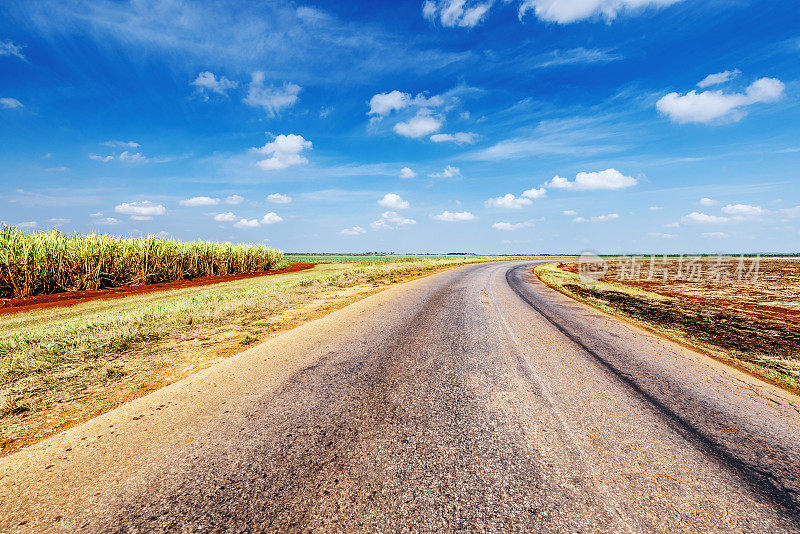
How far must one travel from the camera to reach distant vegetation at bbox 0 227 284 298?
1344 centimetres

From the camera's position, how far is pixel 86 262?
15.6 metres

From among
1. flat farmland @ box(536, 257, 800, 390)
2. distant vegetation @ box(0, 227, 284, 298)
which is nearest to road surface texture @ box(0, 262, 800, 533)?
flat farmland @ box(536, 257, 800, 390)

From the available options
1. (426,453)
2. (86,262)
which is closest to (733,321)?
(426,453)

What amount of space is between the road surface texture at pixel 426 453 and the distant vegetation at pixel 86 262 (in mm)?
15679

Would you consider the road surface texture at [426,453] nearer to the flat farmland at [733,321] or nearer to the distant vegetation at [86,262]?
the flat farmland at [733,321]

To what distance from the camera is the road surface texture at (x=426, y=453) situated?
2203 millimetres

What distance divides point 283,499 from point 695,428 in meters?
4.28

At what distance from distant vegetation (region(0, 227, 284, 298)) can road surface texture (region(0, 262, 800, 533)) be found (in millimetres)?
15679

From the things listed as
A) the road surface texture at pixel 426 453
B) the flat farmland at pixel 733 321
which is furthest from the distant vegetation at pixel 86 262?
the flat farmland at pixel 733 321

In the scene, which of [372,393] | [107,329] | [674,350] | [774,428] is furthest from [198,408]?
[674,350]

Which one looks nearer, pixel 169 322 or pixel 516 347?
pixel 516 347

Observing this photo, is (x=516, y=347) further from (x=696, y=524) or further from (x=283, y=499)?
(x=283, y=499)

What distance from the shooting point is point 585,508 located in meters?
2.26

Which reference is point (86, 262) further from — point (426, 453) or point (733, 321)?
point (733, 321)
